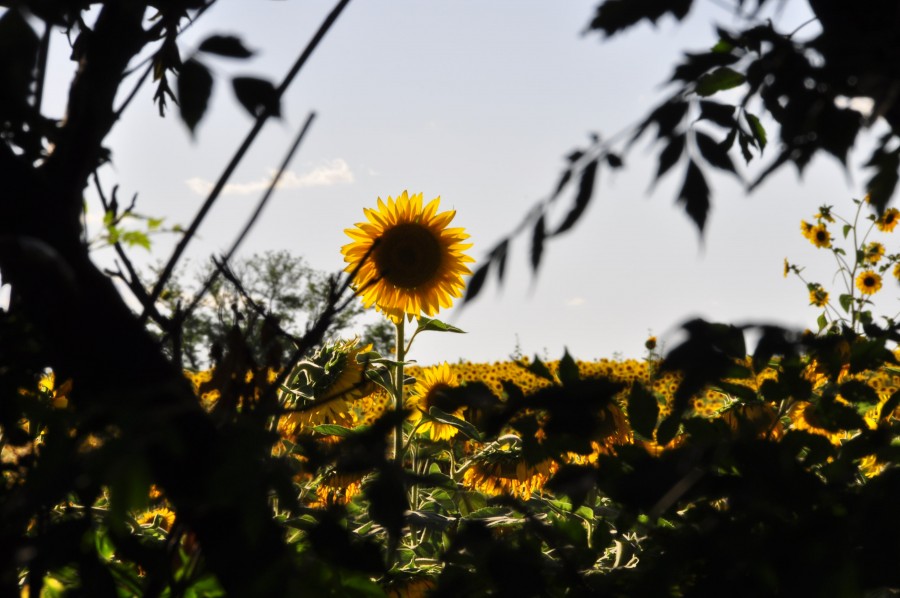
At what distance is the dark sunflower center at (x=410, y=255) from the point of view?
10.1ft

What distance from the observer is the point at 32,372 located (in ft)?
3.80

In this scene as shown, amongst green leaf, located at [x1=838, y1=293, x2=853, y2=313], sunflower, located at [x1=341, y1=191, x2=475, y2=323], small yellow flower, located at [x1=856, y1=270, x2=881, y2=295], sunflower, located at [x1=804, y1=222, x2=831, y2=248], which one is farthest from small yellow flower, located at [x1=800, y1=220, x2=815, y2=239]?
sunflower, located at [x1=341, y1=191, x2=475, y2=323]

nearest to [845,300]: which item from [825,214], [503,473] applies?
[825,214]

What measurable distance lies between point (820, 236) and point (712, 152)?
6.23 meters

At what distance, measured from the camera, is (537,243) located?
0.88 metres

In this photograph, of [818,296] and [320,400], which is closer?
[320,400]

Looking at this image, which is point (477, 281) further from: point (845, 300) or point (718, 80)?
point (845, 300)

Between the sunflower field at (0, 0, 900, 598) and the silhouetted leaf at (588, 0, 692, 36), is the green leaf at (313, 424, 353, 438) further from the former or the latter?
the silhouetted leaf at (588, 0, 692, 36)

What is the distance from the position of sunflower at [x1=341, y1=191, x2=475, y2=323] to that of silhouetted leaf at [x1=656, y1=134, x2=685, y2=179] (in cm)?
207

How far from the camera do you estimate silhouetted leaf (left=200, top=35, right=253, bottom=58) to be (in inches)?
34.5

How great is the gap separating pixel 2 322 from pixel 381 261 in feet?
6.21

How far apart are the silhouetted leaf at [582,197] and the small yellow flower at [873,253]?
18.6ft

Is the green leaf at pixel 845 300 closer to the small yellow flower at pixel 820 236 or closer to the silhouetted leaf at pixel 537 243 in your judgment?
the small yellow flower at pixel 820 236

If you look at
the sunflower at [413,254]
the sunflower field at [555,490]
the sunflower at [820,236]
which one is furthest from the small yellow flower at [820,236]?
the sunflower field at [555,490]
